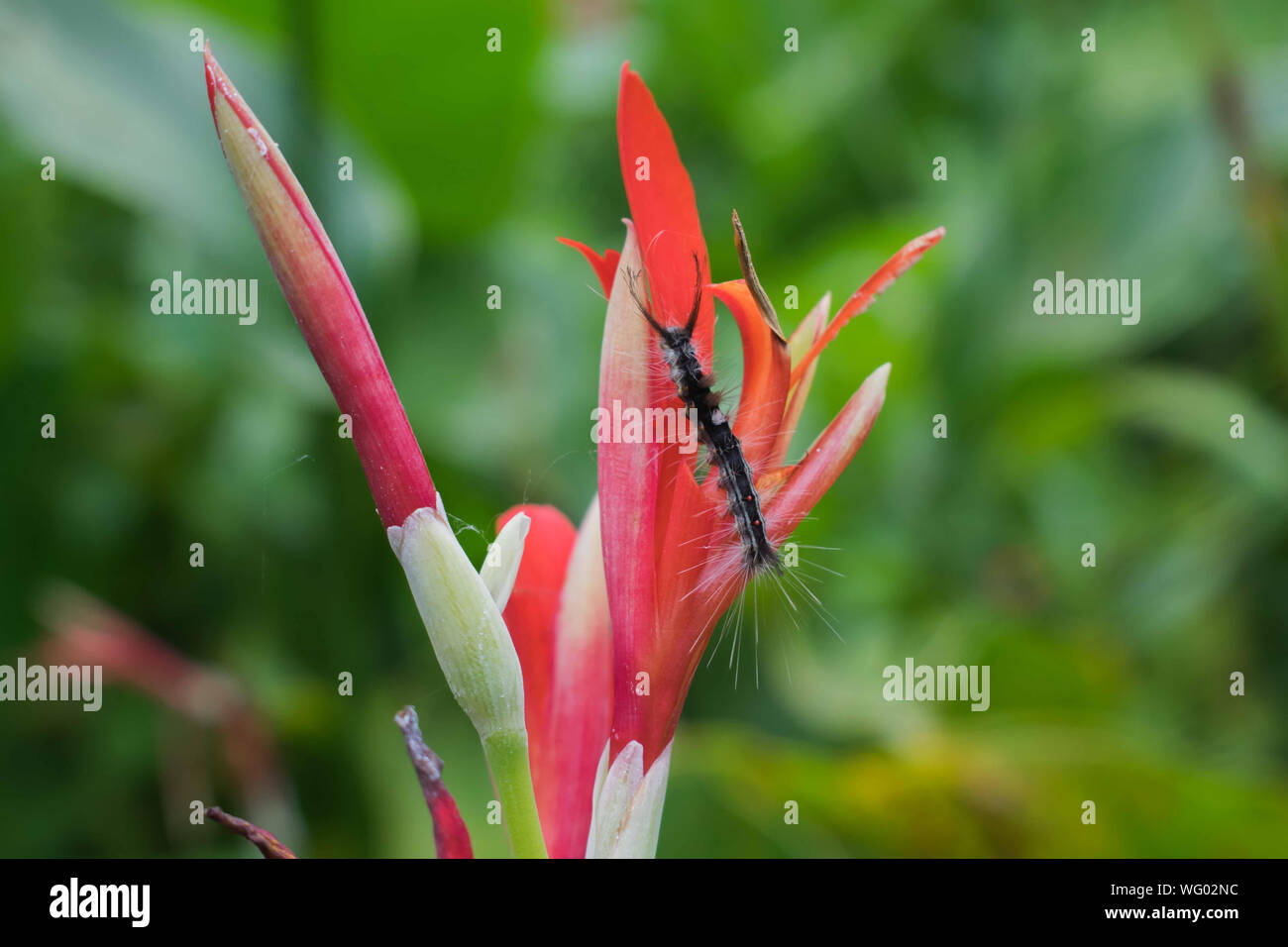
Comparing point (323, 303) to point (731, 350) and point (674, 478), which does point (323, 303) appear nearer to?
point (674, 478)

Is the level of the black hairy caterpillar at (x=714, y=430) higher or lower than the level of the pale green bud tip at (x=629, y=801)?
higher

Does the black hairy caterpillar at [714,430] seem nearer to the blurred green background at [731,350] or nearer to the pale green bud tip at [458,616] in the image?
the pale green bud tip at [458,616]

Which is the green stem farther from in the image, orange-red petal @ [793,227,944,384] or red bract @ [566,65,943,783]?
orange-red petal @ [793,227,944,384]

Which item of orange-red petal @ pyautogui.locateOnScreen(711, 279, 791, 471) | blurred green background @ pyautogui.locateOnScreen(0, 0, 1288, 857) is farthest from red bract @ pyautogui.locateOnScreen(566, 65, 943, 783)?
blurred green background @ pyautogui.locateOnScreen(0, 0, 1288, 857)

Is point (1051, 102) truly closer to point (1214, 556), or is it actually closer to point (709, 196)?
point (709, 196)

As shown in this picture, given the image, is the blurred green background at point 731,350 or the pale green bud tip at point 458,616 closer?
the pale green bud tip at point 458,616

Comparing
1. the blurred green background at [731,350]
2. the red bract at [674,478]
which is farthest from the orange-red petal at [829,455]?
the blurred green background at [731,350]
